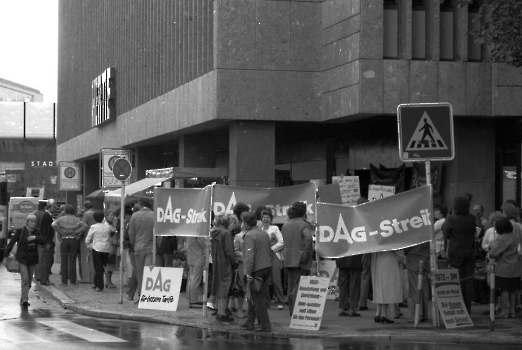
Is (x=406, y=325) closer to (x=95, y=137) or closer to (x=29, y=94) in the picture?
(x=95, y=137)

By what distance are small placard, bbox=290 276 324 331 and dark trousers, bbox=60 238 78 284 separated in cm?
1042

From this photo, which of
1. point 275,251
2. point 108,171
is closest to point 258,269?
point 275,251

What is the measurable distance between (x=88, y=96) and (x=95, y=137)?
3190 mm

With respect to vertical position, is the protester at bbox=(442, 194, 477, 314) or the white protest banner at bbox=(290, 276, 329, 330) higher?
the protester at bbox=(442, 194, 477, 314)

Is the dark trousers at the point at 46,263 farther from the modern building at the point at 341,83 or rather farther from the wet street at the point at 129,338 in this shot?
the wet street at the point at 129,338

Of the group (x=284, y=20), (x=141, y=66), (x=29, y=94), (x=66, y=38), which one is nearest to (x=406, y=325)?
(x=284, y=20)

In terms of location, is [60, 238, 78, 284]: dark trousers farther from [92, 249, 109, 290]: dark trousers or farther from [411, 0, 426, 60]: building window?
[411, 0, 426, 60]: building window

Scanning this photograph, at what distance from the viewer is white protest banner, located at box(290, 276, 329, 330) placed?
A: 15242 mm

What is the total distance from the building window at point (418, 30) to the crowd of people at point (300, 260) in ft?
18.9

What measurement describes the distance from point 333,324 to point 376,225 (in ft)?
5.71

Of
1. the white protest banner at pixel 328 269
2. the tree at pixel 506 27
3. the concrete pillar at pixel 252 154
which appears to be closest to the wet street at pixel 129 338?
the white protest banner at pixel 328 269

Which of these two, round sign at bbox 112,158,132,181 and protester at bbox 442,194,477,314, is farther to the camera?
round sign at bbox 112,158,132,181

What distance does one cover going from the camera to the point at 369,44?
22984 millimetres

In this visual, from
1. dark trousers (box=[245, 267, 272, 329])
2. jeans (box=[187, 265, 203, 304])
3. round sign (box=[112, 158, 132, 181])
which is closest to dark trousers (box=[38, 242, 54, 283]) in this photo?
round sign (box=[112, 158, 132, 181])
